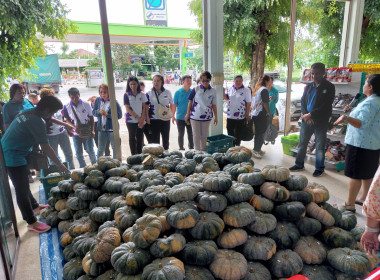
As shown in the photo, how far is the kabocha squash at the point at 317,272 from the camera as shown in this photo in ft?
5.90

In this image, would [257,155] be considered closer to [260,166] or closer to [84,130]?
[260,166]

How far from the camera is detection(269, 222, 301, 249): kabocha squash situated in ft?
6.27

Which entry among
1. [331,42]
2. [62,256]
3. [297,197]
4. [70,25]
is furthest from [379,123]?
[331,42]

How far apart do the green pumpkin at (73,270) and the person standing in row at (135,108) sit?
2764 millimetres

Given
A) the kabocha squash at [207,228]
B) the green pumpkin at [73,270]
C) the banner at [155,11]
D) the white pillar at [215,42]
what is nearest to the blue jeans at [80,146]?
the white pillar at [215,42]

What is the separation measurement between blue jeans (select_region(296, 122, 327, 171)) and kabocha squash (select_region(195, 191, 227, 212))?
2790 mm

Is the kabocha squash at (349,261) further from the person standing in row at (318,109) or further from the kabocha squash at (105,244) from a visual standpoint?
the person standing in row at (318,109)

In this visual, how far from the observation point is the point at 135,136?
184 inches

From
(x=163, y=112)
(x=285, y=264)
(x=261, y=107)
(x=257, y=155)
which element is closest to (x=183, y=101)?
(x=163, y=112)

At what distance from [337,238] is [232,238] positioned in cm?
82

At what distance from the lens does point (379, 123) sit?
2838 mm

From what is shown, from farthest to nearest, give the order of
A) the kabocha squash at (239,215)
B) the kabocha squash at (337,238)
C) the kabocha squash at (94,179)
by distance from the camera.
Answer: the kabocha squash at (94,179)
the kabocha squash at (337,238)
the kabocha squash at (239,215)

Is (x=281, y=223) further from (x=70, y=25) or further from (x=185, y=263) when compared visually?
(x=70, y=25)

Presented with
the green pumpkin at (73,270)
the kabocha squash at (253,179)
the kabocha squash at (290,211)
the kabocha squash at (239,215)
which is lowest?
the green pumpkin at (73,270)
